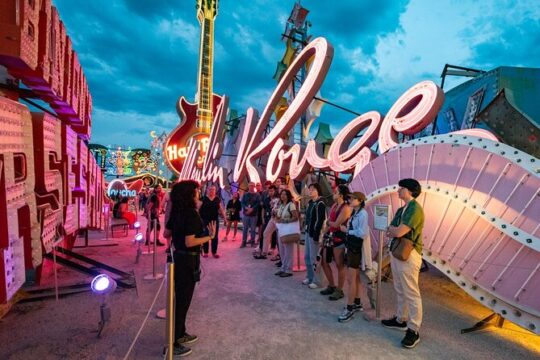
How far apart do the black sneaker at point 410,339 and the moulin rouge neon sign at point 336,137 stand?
360 centimetres

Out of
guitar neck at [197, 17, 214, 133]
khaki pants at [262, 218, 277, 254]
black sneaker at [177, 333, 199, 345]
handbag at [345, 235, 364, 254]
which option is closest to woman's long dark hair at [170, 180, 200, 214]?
black sneaker at [177, 333, 199, 345]

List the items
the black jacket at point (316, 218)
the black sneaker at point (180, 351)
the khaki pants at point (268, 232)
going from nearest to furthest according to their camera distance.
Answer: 1. the black sneaker at point (180, 351)
2. the black jacket at point (316, 218)
3. the khaki pants at point (268, 232)

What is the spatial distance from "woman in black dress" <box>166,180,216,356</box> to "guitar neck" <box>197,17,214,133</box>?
946 inches

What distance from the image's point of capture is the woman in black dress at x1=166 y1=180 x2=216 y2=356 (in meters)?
3.23

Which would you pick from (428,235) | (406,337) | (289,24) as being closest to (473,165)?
(428,235)

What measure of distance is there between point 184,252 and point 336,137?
5.57m

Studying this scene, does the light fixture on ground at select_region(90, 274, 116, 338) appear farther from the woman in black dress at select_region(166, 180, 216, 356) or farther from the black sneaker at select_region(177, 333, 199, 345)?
the black sneaker at select_region(177, 333, 199, 345)

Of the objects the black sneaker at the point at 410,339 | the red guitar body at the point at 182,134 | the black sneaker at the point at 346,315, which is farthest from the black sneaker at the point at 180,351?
the red guitar body at the point at 182,134

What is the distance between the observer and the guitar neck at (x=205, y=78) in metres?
26.8

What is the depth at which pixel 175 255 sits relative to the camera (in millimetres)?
3291

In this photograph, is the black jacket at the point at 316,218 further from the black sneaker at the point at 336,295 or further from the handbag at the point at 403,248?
the handbag at the point at 403,248

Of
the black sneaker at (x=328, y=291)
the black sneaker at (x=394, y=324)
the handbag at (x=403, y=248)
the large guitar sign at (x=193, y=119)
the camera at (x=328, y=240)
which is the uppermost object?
the large guitar sign at (x=193, y=119)

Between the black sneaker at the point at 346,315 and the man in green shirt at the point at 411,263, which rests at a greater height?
the man in green shirt at the point at 411,263

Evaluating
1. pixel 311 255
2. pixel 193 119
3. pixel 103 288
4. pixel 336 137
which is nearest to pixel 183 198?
pixel 103 288
